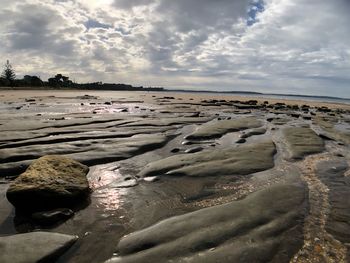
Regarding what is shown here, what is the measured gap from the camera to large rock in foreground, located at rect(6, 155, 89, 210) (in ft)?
16.4

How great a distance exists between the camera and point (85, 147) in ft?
29.7

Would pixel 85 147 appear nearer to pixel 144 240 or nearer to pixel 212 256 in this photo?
pixel 144 240

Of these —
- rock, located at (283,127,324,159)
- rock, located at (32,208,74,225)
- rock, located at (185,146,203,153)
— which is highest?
rock, located at (283,127,324,159)

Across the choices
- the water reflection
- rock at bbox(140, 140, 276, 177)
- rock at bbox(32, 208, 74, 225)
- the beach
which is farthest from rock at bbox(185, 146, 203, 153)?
rock at bbox(32, 208, 74, 225)

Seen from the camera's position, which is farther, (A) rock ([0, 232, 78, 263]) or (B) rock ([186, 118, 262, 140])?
(B) rock ([186, 118, 262, 140])

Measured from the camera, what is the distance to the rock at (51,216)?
4707 millimetres

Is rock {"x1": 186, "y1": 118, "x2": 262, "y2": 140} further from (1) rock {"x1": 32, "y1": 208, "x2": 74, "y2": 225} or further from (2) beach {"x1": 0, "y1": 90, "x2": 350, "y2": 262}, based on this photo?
(1) rock {"x1": 32, "y1": 208, "x2": 74, "y2": 225}

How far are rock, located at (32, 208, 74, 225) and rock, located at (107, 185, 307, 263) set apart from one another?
3.80 feet

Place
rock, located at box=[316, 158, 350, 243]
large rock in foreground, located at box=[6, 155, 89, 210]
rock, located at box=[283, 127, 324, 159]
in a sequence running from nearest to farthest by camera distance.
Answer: rock, located at box=[316, 158, 350, 243]
large rock in foreground, located at box=[6, 155, 89, 210]
rock, located at box=[283, 127, 324, 159]

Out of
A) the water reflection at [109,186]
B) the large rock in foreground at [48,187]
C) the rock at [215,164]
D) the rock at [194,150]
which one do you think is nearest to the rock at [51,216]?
the large rock in foreground at [48,187]

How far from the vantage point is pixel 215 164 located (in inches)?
303

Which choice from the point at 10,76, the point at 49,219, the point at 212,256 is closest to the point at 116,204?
the point at 49,219

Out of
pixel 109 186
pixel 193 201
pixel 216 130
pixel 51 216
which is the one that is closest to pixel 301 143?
pixel 216 130

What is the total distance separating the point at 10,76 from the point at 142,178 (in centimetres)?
9176
